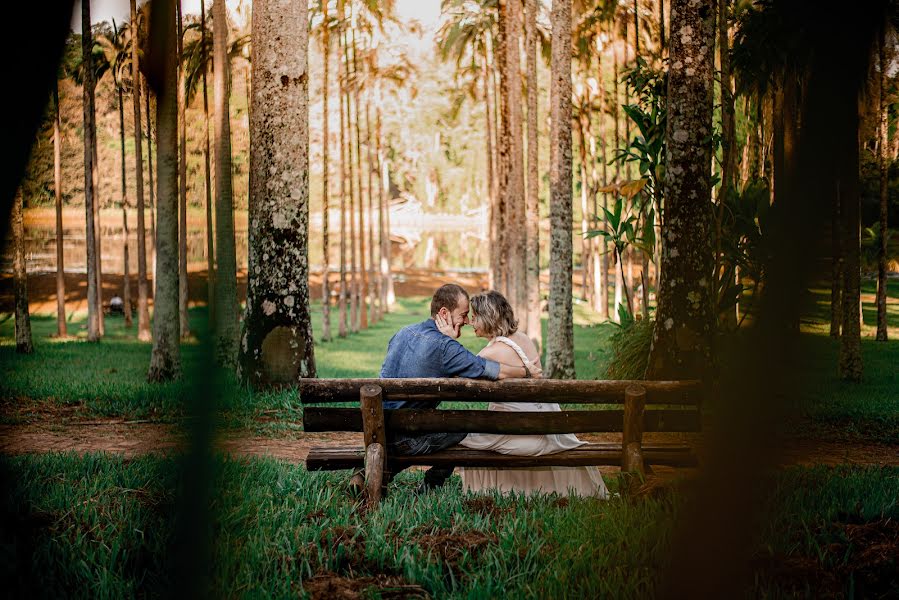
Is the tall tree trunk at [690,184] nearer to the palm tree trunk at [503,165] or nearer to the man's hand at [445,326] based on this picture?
the man's hand at [445,326]

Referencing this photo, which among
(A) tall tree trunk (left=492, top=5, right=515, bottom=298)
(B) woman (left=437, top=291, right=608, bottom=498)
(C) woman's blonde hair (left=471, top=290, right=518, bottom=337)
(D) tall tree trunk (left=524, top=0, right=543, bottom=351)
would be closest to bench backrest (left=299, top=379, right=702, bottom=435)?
(B) woman (left=437, top=291, right=608, bottom=498)

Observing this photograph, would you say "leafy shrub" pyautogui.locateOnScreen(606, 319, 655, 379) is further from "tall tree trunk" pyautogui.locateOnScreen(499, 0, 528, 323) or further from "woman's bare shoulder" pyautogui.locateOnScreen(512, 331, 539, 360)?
"tall tree trunk" pyautogui.locateOnScreen(499, 0, 528, 323)

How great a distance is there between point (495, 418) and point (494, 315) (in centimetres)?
89

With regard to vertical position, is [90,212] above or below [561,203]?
above

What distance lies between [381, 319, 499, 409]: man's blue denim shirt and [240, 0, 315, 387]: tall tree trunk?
408cm

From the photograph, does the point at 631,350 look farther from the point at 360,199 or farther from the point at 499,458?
the point at 360,199

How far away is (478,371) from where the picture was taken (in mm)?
5547

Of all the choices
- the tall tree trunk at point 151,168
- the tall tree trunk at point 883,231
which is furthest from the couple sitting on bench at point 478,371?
the tall tree trunk at point 883,231

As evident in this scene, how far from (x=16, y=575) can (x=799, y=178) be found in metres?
2.78

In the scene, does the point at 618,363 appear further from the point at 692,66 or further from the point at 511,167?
the point at 511,167

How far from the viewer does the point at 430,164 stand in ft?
166

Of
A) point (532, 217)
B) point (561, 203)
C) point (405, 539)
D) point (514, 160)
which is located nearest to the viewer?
point (405, 539)

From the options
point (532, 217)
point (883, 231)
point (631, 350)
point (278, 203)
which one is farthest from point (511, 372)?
point (532, 217)

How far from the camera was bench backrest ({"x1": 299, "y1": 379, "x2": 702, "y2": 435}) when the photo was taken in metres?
5.20
